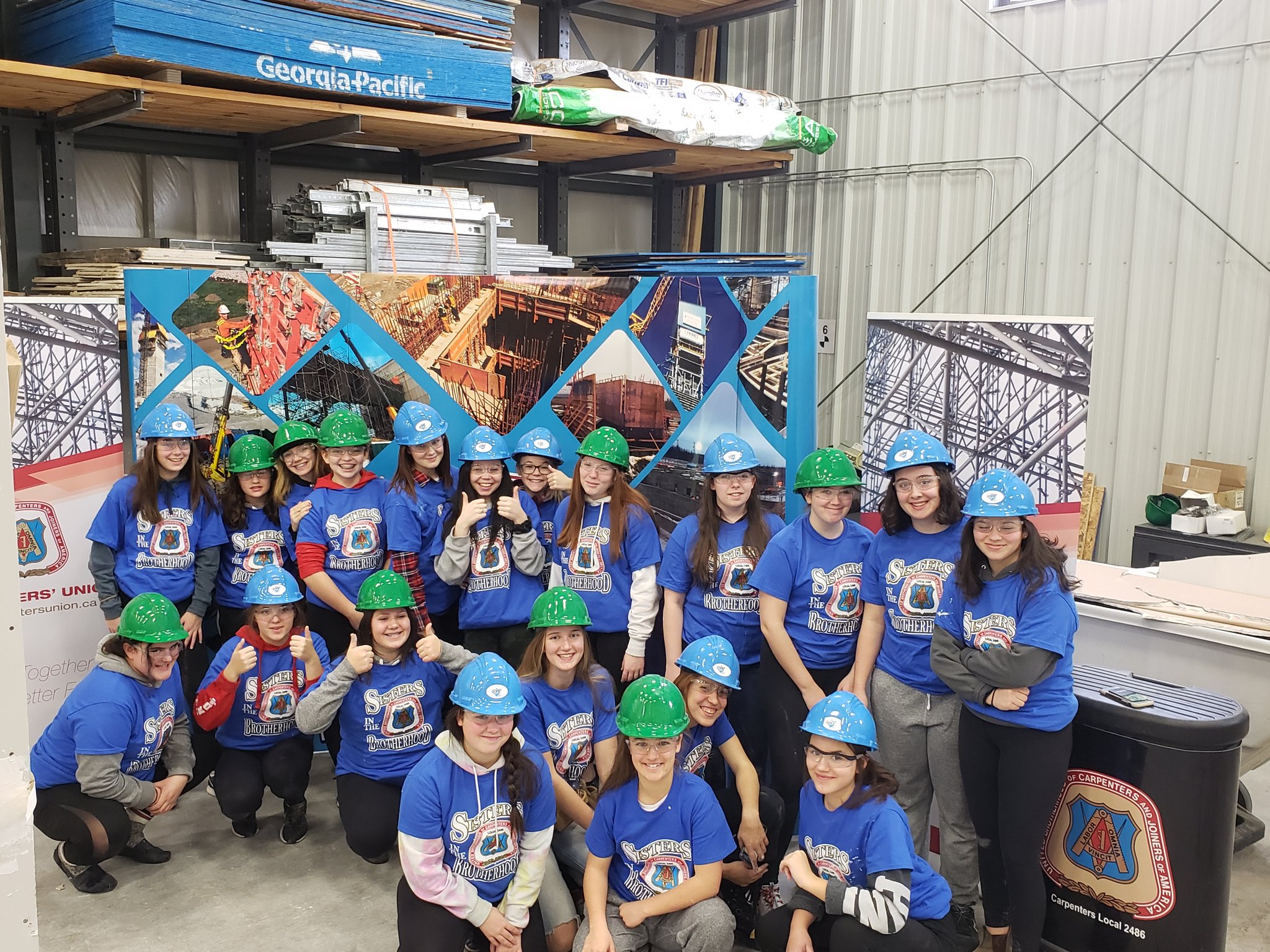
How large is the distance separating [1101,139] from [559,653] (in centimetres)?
481

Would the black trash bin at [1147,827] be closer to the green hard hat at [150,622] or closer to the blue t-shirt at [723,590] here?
the blue t-shirt at [723,590]

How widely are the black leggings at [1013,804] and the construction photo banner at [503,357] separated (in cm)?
190

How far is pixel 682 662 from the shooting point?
3.57 meters

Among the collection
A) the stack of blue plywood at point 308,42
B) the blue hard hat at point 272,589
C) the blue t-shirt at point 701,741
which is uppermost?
the stack of blue plywood at point 308,42

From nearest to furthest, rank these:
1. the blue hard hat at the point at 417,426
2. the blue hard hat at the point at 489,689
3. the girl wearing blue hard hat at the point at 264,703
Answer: the blue hard hat at the point at 489,689
the girl wearing blue hard hat at the point at 264,703
the blue hard hat at the point at 417,426

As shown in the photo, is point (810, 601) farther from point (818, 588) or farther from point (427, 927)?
point (427, 927)

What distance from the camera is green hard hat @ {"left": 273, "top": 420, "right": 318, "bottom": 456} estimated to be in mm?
4715

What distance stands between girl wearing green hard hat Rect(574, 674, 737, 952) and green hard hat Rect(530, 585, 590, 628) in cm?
45

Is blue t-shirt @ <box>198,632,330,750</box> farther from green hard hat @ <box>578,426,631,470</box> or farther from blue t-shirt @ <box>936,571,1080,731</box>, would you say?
blue t-shirt @ <box>936,571,1080,731</box>

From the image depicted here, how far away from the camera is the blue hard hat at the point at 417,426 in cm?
462

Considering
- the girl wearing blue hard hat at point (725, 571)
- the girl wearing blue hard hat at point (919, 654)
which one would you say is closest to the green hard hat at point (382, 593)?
the girl wearing blue hard hat at point (725, 571)

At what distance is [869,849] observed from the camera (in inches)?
121

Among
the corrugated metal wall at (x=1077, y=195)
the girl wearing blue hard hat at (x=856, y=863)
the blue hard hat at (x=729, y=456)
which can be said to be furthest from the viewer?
the corrugated metal wall at (x=1077, y=195)

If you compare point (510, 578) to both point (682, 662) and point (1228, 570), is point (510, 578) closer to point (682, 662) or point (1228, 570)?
point (682, 662)
